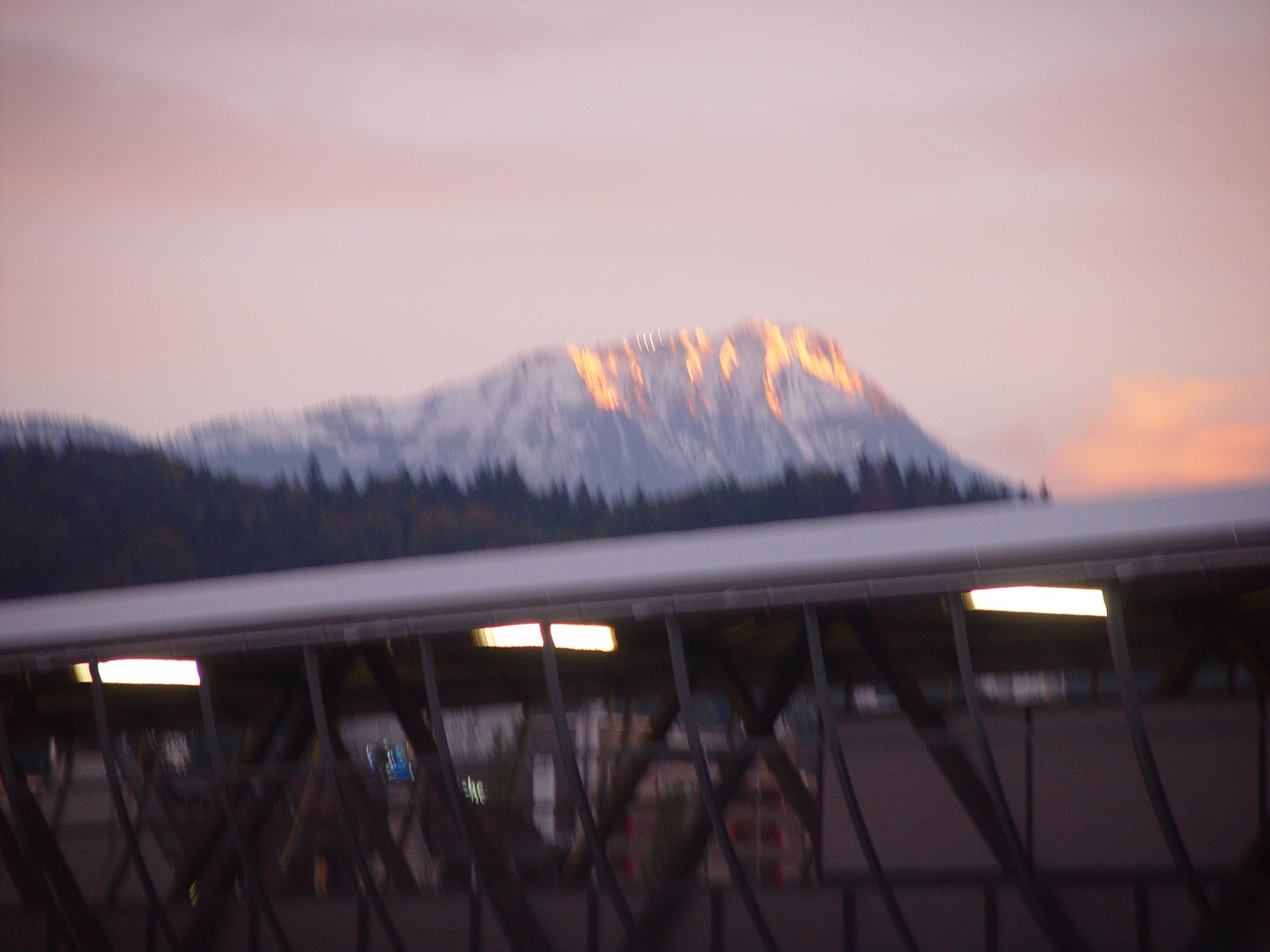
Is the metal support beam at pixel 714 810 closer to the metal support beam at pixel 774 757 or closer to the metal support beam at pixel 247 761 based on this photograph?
the metal support beam at pixel 774 757

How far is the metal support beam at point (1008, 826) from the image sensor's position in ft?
31.9

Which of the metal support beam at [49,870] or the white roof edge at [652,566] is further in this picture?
the metal support beam at [49,870]

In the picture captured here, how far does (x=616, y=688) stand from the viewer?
433 inches

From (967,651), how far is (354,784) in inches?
207

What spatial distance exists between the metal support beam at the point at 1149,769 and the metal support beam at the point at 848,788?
1.92 meters

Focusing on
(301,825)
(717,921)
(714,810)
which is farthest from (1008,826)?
(301,825)

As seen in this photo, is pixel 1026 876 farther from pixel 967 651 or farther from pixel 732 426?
pixel 732 426

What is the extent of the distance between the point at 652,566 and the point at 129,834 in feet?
17.2

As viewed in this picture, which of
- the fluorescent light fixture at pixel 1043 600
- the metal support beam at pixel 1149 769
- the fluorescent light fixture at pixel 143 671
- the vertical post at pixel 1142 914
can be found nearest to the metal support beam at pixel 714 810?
the fluorescent light fixture at pixel 1043 600

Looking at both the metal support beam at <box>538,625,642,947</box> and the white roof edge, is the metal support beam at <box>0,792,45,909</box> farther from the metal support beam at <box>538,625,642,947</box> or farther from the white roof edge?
the metal support beam at <box>538,625,642,947</box>

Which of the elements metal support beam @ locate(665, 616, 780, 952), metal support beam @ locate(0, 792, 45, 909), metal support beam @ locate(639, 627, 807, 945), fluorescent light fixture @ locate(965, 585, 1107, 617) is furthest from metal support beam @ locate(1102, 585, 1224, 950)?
metal support beam @ locate(0, 792, 45, 909)

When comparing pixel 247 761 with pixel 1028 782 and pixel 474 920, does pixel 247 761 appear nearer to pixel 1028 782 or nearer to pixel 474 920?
pixel 474 920

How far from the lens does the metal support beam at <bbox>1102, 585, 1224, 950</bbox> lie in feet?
30.1

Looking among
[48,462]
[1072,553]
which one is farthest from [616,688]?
[48,462]
